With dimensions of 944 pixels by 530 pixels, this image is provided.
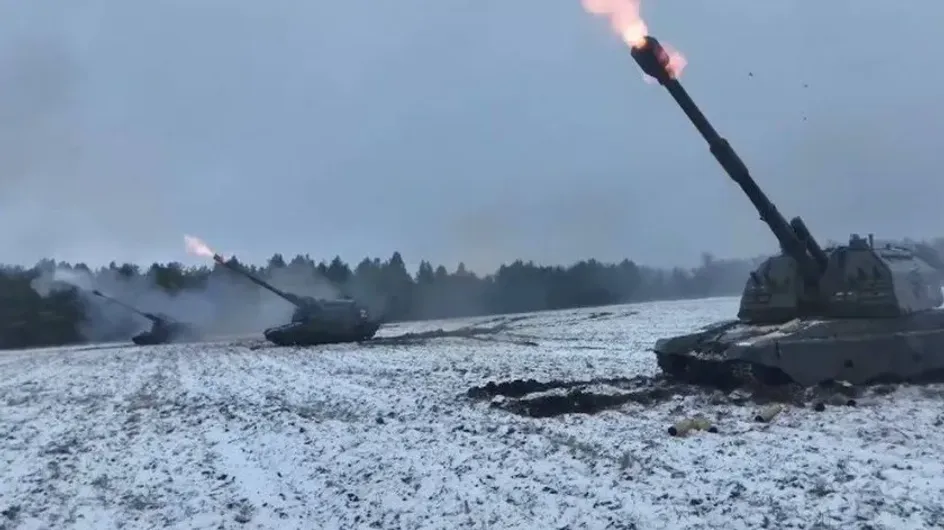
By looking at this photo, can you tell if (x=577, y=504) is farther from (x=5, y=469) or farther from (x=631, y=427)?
(x=5, y=469)

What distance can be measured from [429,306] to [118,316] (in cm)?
3241

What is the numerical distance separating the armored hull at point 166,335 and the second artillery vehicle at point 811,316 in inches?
1548

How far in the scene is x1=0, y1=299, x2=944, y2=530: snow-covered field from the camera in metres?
8.58

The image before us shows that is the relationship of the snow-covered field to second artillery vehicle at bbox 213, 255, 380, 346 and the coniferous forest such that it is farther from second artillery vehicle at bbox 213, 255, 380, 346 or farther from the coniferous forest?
the coniferous forest

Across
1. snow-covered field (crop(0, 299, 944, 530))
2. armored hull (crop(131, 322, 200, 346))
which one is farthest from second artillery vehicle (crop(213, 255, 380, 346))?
snow-covered field (crop(0, 299, 944, 530))

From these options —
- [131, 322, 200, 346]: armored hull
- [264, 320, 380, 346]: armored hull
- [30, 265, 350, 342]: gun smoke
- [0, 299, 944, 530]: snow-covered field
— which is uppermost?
[30, 265, 350, 342]: gun smoke

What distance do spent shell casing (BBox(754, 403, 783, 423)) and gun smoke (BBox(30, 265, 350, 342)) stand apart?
156ft

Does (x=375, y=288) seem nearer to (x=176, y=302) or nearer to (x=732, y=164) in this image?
(x=176, y=302)

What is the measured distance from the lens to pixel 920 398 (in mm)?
14750

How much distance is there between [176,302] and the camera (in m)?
62.7

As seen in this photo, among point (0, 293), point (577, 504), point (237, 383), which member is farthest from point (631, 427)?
point (0, 293)

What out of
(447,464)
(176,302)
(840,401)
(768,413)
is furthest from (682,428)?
(176,302)

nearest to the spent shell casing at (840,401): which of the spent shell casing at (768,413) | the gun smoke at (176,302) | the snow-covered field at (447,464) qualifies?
the snow-covered field at (447,464)

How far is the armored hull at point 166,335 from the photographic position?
51.0m
